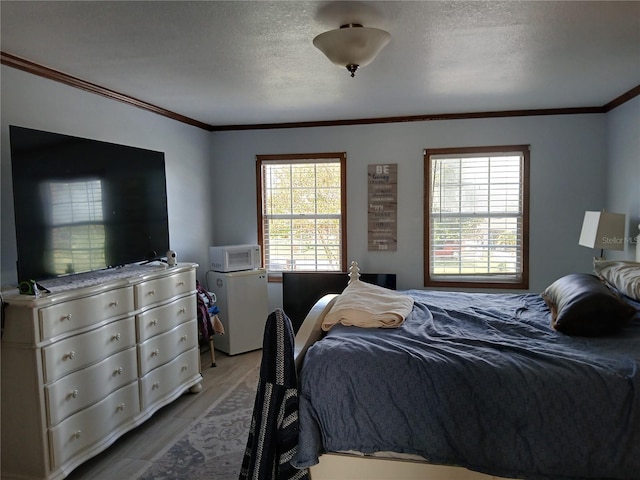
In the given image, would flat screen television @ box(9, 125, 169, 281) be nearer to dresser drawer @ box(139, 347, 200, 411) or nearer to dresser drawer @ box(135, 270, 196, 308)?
→ dresser drawer @ box(135, 270, 196, 308)

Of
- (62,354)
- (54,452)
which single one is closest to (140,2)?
(62,354)

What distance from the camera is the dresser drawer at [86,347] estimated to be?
2.37 m

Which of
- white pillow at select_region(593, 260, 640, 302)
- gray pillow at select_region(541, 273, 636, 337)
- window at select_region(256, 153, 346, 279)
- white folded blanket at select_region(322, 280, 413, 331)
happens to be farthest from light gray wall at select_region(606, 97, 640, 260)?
window at select_region(256, 153, 346, 279)

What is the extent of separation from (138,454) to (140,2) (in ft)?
8.00

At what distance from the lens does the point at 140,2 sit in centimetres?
199

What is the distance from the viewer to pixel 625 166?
12.8 ft

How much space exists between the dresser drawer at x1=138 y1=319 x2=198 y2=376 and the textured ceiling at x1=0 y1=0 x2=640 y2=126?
1754 millimetres

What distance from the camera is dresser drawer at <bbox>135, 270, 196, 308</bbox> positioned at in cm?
304

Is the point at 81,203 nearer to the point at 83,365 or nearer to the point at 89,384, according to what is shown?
the point at 83,365

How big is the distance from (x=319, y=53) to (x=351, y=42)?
1.55ft

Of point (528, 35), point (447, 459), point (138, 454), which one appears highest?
point (528, 35)

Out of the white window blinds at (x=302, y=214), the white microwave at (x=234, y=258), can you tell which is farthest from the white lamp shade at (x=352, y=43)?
the white microwave at (x=234, y=258)

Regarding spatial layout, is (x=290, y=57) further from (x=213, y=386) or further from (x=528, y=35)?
(x=213, y=386)

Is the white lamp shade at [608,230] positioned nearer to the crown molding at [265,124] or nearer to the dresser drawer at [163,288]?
the crown molding at [265,124]
